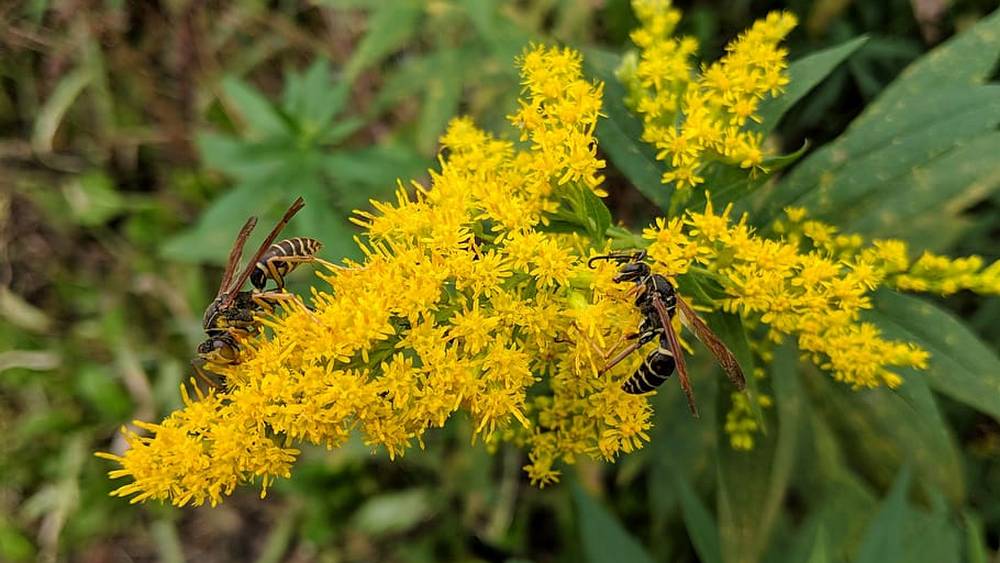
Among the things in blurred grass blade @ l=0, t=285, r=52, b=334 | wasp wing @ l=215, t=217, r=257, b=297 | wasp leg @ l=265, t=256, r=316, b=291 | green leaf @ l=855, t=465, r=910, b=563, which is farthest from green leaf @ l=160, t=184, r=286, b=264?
green leaf @ l=855, t=465, r=910, b=563

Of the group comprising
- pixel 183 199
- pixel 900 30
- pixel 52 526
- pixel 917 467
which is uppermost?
pixel 183 199

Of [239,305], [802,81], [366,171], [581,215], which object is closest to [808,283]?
[581,215]

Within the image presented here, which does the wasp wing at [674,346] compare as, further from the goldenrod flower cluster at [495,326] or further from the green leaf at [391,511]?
the green leaf at [391,511]

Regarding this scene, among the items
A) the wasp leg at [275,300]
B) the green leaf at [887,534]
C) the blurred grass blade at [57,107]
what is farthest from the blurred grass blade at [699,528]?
the blurred grass blade at [57,107]

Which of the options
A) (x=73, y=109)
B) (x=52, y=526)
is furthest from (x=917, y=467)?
(x=73, y=109)

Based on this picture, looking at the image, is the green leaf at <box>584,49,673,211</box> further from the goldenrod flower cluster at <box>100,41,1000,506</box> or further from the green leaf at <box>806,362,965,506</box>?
the green leaf at <box>806,362,965,506</box>

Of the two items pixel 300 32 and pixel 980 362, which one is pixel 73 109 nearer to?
pixel 300 32

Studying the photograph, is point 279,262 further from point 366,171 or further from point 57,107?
point 57,107
